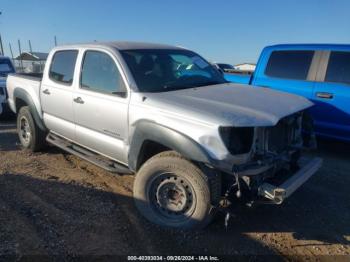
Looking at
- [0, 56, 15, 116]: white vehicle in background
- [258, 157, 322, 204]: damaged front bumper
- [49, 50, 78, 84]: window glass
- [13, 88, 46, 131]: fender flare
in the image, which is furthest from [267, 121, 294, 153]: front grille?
[0, 56, 15, 116]: white vehicle in background

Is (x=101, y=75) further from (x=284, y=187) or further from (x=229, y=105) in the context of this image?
(x=284, y=187)

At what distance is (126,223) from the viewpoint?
3.75 m

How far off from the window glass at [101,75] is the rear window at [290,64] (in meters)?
3.51

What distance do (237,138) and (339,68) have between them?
3547 mm

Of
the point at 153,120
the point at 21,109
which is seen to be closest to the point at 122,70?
the point at 153,120

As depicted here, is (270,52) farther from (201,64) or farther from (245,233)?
(245,233)

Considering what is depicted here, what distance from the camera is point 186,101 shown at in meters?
3.57

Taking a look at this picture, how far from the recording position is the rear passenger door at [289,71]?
6.13 m

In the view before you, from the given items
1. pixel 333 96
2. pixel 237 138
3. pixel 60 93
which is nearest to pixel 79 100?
pixel 60 93

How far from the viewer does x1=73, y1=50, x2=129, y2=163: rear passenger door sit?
402cm

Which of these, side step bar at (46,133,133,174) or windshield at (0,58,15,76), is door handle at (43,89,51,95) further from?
windshield at (0,58,15,76)

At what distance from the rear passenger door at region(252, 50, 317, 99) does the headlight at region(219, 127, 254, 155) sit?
3.23m

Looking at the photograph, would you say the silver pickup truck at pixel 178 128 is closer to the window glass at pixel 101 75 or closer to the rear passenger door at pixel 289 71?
the window glass at pixel 101 75

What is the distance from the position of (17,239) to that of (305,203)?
3198 mm
